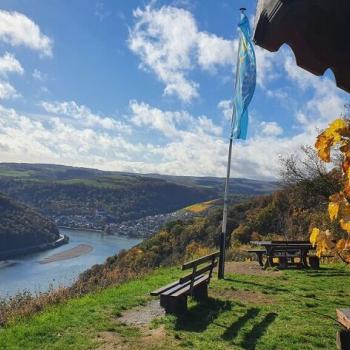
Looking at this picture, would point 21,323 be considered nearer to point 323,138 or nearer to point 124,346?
point 124,346

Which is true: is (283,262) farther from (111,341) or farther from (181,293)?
(111,341)

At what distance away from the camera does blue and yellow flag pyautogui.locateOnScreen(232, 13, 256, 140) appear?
1259 cm

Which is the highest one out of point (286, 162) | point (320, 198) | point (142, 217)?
point (286, 162)

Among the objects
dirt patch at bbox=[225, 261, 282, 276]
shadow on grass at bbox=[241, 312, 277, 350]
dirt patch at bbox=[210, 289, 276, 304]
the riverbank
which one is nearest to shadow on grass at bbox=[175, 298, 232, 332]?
dirt patch at bbox=[210, 289, 276, 304]

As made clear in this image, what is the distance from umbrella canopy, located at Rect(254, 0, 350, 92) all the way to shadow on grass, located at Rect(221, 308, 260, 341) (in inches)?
261

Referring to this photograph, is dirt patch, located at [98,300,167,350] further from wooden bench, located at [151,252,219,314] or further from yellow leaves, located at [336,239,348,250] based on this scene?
yellow leaves, located at [336,239,348,250]

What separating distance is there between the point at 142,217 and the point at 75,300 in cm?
16089

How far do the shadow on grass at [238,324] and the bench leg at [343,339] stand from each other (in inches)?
189

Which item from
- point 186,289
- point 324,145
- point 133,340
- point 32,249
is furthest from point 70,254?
point 324,145

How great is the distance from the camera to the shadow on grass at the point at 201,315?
8.52 m

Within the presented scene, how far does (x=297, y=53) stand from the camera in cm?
193

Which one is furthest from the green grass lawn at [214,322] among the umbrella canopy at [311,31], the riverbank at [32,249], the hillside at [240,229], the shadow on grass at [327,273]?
the riverbank at [32,249]

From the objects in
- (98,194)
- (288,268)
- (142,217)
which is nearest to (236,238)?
(288,268)

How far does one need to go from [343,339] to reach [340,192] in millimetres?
1208
